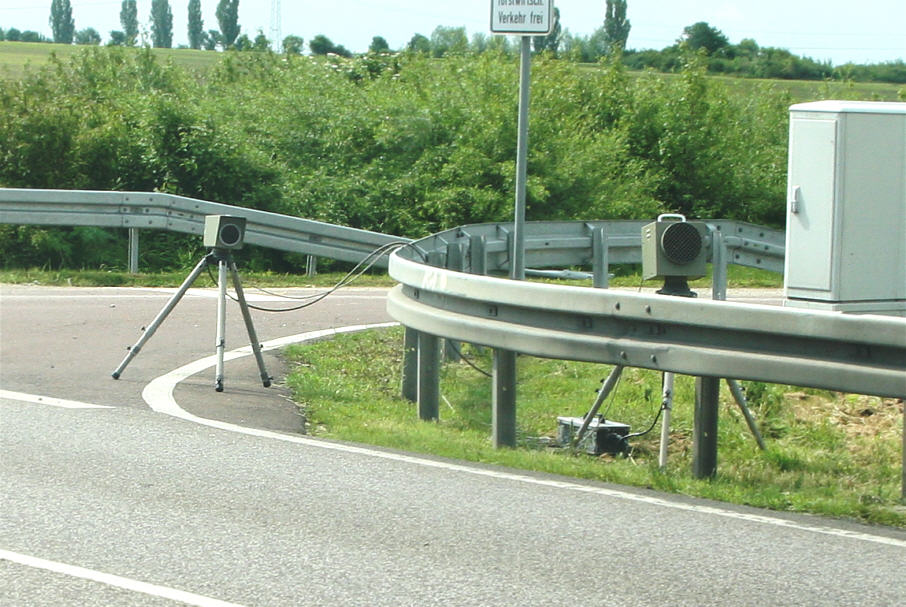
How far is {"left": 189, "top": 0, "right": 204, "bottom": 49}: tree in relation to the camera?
Result: 161250 millimetres

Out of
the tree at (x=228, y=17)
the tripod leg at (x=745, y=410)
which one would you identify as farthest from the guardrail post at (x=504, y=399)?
the tree at (x=228, y=17)

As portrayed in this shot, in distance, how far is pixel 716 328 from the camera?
7199 mm

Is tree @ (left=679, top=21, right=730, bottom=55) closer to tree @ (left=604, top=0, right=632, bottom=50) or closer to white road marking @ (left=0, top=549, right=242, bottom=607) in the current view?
tree @ (left=604, top=0, right=632, bottom=50)

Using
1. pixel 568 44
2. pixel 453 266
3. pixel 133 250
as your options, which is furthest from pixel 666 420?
pixel 568 44

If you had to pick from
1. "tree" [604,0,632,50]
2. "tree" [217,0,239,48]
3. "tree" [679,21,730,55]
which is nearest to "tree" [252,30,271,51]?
"tree" [679,21,730,55]

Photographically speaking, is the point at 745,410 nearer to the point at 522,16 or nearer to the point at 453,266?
the point at 522,16

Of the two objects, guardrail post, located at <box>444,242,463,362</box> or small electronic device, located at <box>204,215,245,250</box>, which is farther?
guardrail post, located at <box>444,242,463,362</box>

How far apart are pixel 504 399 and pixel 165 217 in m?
10.4

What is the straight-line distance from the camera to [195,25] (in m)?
164

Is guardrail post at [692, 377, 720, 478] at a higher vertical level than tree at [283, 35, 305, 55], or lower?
lower

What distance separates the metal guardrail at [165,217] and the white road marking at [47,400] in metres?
7.85

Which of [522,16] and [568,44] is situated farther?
[568,44]

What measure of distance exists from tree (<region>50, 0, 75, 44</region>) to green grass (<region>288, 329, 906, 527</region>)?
155 m

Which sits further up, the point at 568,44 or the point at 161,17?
the point at 161,17
